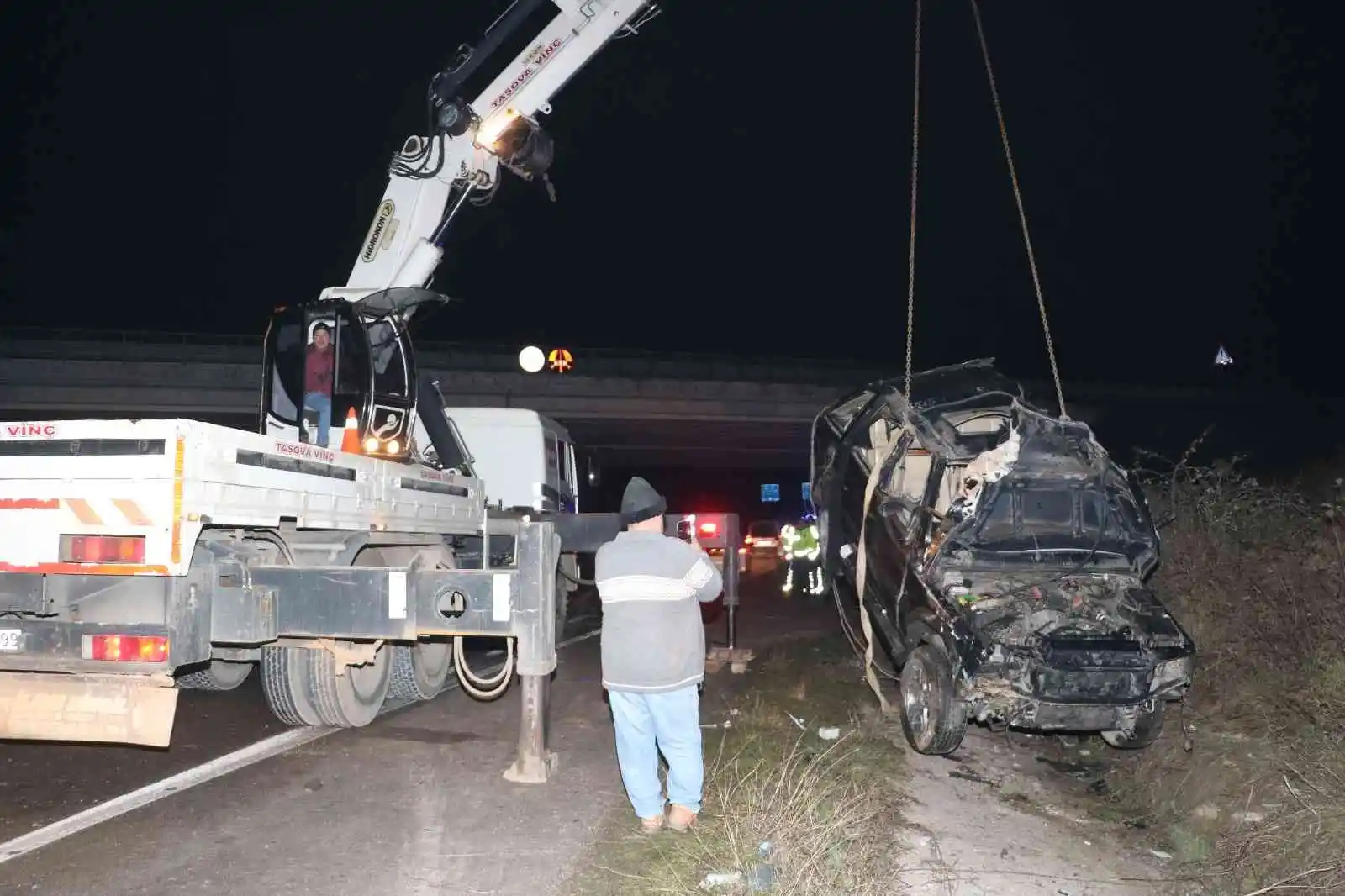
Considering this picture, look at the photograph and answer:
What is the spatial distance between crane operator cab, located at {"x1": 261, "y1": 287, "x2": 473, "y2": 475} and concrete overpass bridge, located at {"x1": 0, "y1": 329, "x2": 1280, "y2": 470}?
17239 millimetres

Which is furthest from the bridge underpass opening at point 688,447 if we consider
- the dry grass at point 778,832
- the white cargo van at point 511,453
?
the dry grass at point 778,832

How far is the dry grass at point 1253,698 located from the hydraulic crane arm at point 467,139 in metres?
6.91

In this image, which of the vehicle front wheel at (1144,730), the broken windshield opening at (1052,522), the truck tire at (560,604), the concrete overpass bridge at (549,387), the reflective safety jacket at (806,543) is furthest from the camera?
the concrete overpass bridge at (549,387)

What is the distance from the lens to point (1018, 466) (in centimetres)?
658

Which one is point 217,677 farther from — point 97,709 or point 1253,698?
point 1253,698

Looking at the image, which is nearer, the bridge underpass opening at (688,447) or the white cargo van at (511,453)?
the white cargo van at (511,453)

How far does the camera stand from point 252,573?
18.0 ft

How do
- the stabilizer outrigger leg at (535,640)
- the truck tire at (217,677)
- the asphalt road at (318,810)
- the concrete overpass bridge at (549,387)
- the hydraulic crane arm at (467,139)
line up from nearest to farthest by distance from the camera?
1. the asphalt road at (318,810)
2. the stabilizer outrigger leg at (535,640)
3. the truck tire at (217,677)
4. the hydraulic crane arm at (467,139)
5. the concrete overpass bridge at (549,387)

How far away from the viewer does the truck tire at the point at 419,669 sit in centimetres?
784

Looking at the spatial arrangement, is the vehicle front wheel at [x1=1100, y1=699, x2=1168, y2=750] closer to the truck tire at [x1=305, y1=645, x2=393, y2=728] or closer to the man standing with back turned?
the man standing with back turned

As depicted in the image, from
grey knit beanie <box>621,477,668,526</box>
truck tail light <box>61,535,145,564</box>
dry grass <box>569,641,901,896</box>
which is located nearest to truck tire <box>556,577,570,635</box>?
dry grass <box>569,641,901,896</box>

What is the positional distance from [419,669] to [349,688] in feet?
3.41

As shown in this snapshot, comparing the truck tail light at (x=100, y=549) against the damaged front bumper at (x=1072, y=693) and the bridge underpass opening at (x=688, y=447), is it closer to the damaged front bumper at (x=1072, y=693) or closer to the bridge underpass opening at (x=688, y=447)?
the damaged front bumper at (x=1072, y=693)

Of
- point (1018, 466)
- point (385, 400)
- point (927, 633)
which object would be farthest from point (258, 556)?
point (1018, 466)
